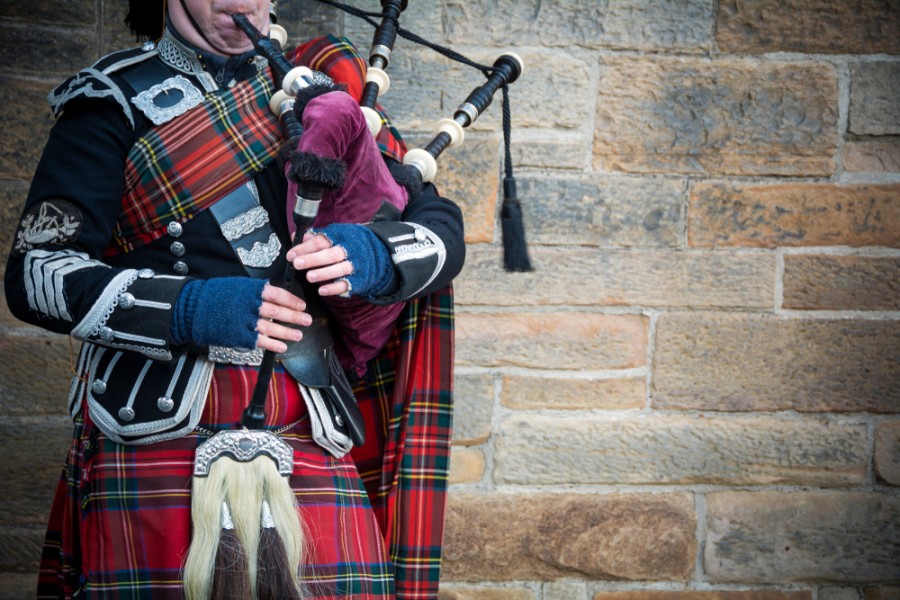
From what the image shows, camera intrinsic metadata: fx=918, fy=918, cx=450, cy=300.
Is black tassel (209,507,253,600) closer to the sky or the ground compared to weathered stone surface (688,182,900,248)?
closer to the ground

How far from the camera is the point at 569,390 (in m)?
2.67

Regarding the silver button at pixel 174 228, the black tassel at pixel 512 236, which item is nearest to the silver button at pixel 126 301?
the silver button at pixel 174 228

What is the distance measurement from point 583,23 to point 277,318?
4.95 feet

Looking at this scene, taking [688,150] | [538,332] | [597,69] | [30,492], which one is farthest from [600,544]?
[30,492]

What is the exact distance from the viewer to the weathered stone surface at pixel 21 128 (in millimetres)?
2451

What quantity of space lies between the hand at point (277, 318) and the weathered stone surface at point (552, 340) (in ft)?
3.72

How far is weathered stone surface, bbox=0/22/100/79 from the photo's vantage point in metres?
2.42

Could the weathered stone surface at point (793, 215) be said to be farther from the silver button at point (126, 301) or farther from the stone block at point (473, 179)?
the silver button at point (126, 301)

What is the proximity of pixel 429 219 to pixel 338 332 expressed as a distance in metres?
0.29

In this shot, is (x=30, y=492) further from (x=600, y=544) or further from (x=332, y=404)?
(x=600, y=544)

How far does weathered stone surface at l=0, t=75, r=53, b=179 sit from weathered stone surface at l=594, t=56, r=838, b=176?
5.00ft

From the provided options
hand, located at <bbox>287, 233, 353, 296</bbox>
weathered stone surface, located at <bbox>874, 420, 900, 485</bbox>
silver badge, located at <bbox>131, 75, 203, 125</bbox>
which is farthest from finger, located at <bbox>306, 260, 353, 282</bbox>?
weathered stone surface, located at <bbox>874, 420, 900, 485</bbox>

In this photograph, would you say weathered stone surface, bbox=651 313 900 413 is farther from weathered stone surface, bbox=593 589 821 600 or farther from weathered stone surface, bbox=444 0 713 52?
weathered stone surface, bbox=444 0 713 52

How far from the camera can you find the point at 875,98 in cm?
267
